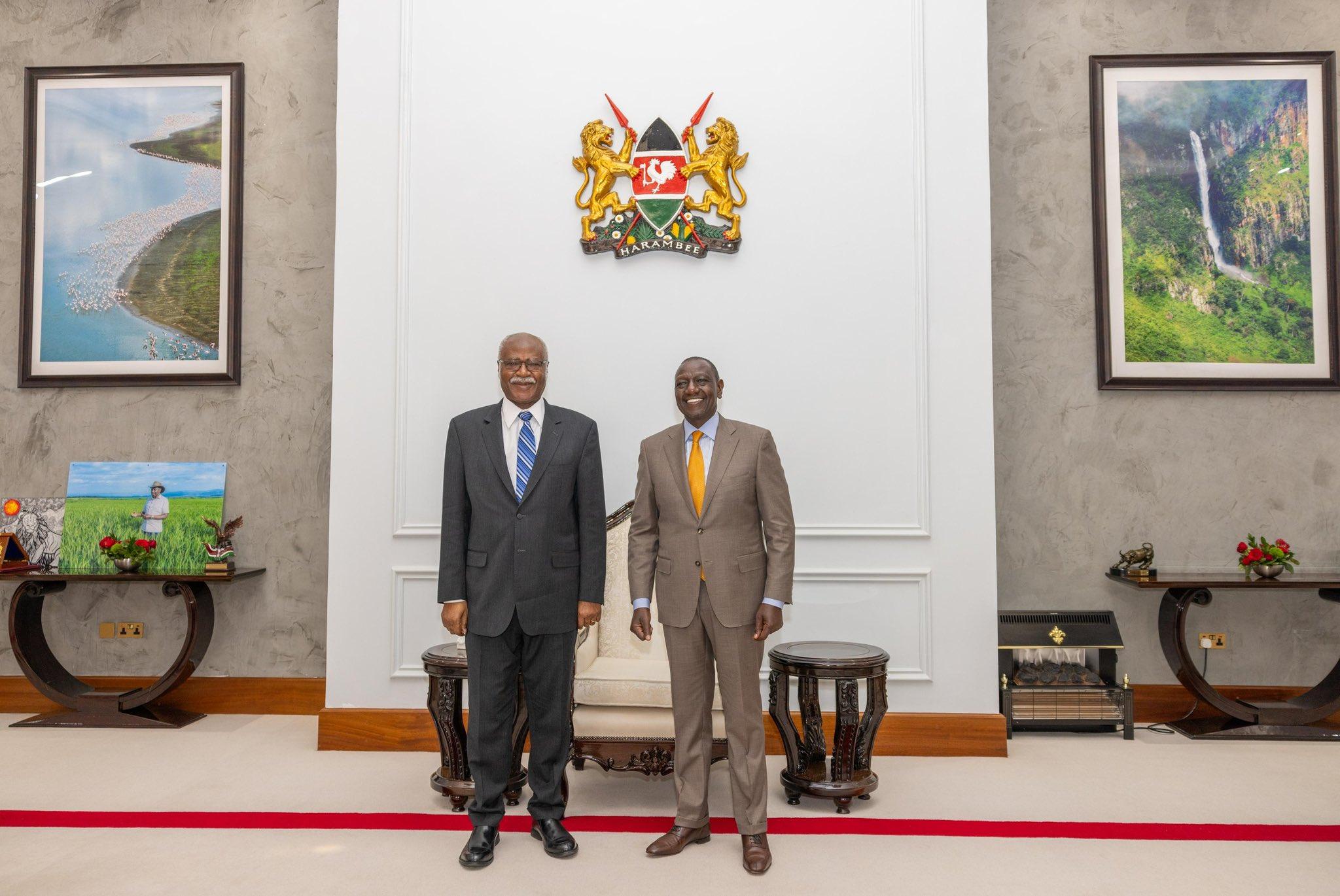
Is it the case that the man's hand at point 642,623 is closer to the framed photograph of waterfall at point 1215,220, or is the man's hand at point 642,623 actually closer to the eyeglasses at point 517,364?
the eyeglasses at point 517,364

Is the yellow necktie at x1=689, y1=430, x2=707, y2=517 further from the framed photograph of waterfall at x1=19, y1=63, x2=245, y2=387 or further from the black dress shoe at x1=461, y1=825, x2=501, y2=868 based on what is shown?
the framed photograph of waterfall at x1=19, y1=63, x2=245, y2=387

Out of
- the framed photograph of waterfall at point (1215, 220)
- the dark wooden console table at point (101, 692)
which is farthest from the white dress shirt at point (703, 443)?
the framed photograph of waterfall at point (1215, 220)

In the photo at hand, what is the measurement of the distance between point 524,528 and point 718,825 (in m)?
1.43

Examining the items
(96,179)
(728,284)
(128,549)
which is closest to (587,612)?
(728,284)

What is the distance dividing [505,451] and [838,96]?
278cm

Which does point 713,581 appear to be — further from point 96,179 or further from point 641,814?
point 96,179

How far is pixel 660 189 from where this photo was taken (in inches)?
184

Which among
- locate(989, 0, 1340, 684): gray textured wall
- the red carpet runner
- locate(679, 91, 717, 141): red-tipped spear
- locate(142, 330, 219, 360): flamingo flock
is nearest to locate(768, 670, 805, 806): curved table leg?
the red carpet runner

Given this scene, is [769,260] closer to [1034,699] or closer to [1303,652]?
[1034,699]

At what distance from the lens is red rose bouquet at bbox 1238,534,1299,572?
4.75 meters

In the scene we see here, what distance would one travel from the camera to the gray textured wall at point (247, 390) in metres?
5.28

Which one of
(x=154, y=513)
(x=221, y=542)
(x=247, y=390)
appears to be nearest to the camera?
(x=221, y=542)

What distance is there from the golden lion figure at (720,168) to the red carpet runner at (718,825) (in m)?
2.85

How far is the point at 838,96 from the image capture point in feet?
15.2
